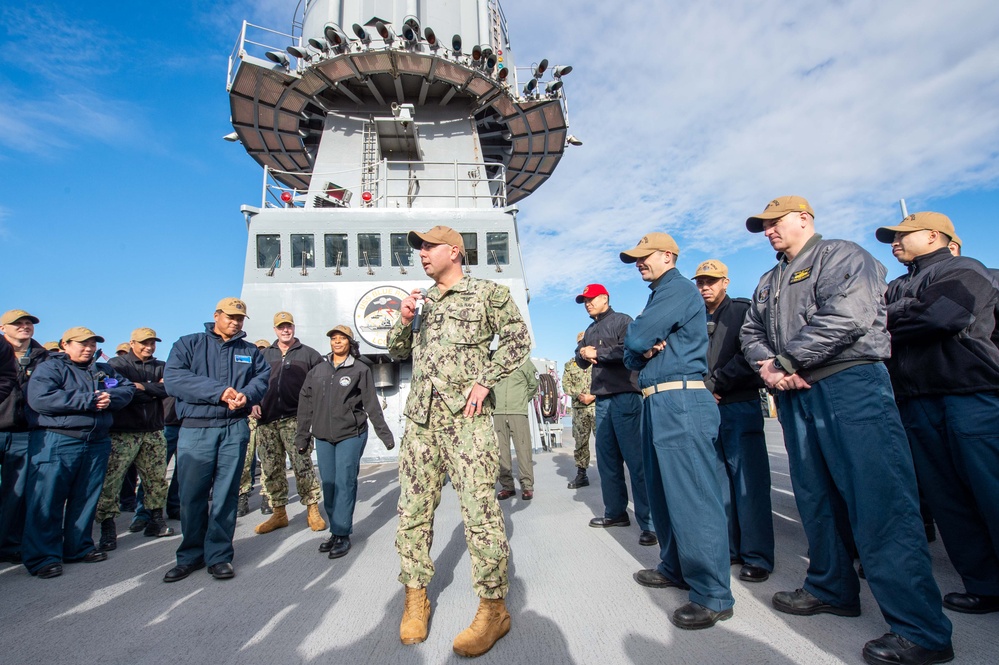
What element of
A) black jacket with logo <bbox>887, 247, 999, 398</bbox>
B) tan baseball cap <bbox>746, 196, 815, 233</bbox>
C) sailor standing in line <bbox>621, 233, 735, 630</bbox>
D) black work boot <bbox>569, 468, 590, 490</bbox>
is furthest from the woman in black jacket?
black jacket with logo <bbox>887, 247, 999, 398</bbox>

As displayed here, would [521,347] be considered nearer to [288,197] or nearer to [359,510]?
[359,510]

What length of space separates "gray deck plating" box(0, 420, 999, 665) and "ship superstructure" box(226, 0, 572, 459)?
6593mm

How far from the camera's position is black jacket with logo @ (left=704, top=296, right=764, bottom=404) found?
3008 millimetres

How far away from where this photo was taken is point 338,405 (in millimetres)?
4266

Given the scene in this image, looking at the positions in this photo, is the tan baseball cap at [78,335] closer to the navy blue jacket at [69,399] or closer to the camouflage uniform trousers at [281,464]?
the navy blue jacket at [69,399]

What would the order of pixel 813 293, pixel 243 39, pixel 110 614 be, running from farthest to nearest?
pixel 243 39 → pixel 110 614 → pixel 813 293

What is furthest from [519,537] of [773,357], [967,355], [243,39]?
[243,39]

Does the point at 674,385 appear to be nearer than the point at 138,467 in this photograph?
Yes

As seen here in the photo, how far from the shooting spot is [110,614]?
2871 millimetres

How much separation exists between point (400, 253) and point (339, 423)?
7028 millimetres

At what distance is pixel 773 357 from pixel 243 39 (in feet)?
46.8

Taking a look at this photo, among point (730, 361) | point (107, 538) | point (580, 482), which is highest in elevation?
point (730, 361)

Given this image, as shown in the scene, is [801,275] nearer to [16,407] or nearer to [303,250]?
[16,407]

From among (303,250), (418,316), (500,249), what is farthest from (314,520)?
(500,249)
